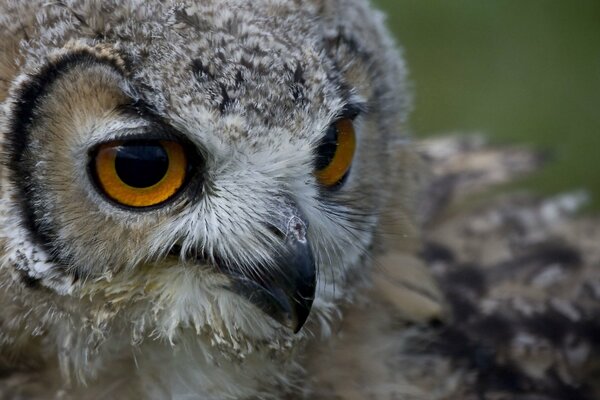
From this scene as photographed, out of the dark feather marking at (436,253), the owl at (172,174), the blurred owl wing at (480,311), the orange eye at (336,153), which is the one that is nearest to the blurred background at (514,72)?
the blurred owl wing at (480,311)

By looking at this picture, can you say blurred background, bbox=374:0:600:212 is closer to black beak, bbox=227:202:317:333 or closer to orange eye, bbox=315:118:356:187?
orange eye, bbox=315:118:356:187

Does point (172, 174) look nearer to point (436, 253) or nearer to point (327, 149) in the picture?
point (327, 149)

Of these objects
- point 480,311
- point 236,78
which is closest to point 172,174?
point 236,78

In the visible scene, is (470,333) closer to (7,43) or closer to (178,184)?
(178,184)

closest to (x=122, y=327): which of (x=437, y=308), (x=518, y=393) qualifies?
(x=437, y=308)

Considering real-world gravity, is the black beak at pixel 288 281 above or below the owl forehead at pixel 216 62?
below

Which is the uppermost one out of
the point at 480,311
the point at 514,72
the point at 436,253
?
the point at 514,72

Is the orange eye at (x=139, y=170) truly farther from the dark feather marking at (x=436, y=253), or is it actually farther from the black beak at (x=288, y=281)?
the dark feather marking at (x=436, y=253)
